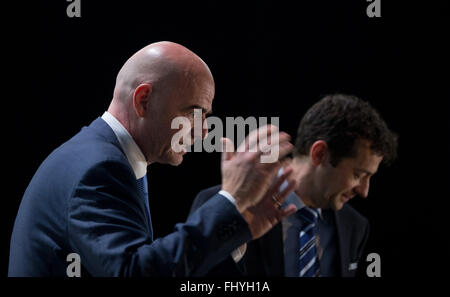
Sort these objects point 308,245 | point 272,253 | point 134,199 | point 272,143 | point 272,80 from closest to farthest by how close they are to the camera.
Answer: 1. point 272,143
2. point 134,199
3. point 272,253
4. point 308,245
5. point 272,80

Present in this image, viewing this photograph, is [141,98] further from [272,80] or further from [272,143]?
[272,80]

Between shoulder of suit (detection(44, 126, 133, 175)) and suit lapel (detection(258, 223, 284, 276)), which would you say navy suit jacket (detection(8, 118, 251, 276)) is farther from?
suit lapel (detection(258, 223, 284, 276))

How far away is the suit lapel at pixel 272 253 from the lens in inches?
63.4

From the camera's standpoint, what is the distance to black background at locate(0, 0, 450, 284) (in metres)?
2.22

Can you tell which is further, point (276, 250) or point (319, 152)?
point (319, 152)

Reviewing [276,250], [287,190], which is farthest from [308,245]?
[287,190]

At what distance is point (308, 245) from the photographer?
1.74m

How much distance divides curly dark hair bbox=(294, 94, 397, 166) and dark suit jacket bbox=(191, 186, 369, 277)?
0.24m

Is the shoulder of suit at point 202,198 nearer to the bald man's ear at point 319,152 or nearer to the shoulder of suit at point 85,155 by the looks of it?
the bald man's ear at point 319,152

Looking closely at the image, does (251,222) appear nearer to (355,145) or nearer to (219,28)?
(355,145)

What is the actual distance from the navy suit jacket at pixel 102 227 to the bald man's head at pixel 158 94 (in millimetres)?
153

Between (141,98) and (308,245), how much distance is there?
0.76m

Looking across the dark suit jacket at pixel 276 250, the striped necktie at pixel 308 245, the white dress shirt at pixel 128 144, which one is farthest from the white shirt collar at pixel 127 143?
the striped necktie at pixel 308 245

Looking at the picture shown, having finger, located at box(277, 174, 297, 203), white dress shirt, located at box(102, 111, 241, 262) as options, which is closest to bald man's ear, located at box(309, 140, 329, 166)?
white dress shirt, located at box(102, 111, 241, 262)
